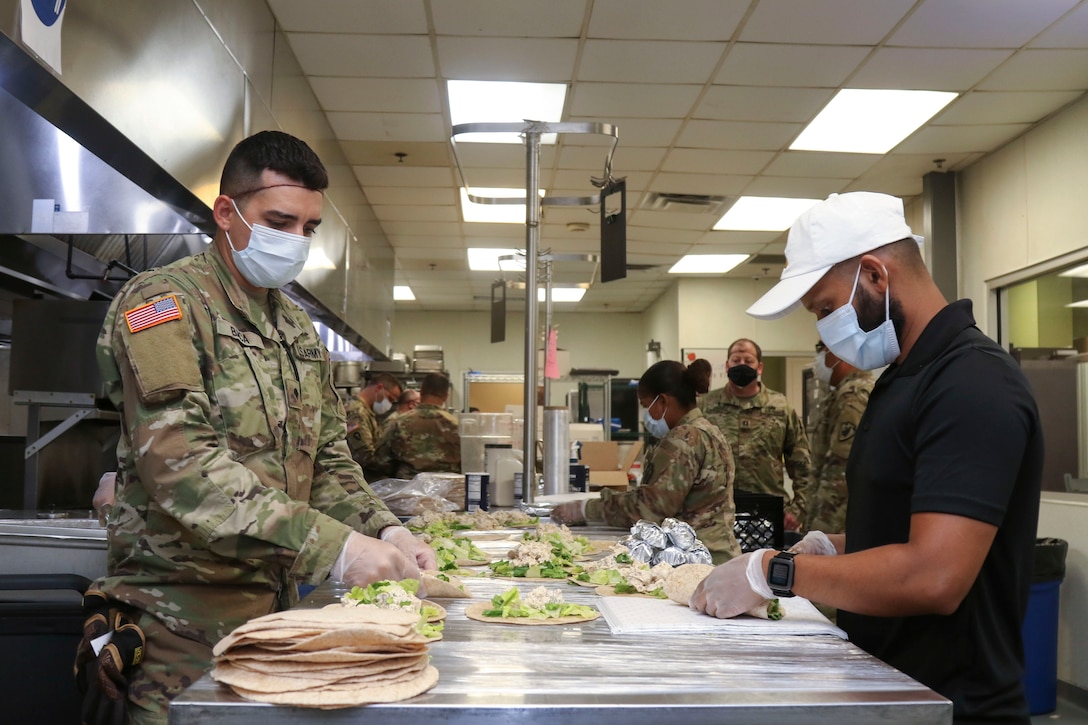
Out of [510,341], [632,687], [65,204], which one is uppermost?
[510,341]

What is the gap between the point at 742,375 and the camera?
5.88m

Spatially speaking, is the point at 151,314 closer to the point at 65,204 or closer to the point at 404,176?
the point at 65,204

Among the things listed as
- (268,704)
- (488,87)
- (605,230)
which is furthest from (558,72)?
(268,704)

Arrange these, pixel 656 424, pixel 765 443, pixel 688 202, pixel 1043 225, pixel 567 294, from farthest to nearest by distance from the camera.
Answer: pixel 567 294
pixel 688 202
pixel 765 443
pixel 1043 225
pixel 656 424

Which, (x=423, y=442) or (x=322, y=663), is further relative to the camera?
(x=423, y=442)

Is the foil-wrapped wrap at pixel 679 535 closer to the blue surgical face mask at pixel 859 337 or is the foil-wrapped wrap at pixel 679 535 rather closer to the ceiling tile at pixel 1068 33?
the blue surgical face mask at pixel 859 337

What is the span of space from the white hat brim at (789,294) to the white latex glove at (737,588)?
0.45 metres

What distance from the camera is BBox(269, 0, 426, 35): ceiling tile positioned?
166 inches

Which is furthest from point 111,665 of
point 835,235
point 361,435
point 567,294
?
point 567,294

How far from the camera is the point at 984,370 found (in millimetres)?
1406

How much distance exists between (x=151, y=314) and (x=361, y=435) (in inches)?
211

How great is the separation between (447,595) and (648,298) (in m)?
11.2

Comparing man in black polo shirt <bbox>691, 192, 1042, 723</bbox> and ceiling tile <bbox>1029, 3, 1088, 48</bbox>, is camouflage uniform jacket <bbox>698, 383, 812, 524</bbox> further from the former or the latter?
man in black polo shirt <bbox>691, 192, 1042, 723</bbox>

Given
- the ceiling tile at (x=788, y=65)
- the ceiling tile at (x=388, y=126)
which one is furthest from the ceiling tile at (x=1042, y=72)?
the ceiling tile at (x=388, y=126)
